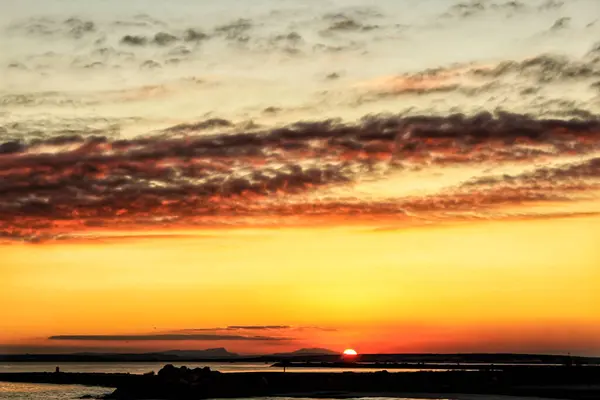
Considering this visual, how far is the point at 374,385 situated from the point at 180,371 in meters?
21.3

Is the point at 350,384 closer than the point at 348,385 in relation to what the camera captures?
No

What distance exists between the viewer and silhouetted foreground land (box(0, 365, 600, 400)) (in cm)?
8462

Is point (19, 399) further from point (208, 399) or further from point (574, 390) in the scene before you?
point (574, 390)

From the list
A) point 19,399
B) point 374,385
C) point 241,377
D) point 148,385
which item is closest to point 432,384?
point 374,385

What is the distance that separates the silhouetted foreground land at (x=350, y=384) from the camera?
84.6m

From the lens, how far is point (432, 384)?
3610 inches

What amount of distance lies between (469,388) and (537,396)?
427 inches

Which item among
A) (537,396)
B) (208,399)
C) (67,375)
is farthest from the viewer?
(67,375)

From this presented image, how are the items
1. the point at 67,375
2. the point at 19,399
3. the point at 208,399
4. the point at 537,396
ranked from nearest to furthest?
the point at 537,396
the point at 208,399
the point at 19,399
the point at 67,375

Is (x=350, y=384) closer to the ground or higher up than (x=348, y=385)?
higher up

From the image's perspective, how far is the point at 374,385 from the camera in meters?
93.4

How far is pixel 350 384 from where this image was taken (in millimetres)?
94000

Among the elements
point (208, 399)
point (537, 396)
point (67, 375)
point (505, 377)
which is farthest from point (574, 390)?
point (67, 375)

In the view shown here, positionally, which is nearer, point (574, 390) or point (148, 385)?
point (574, 390)
